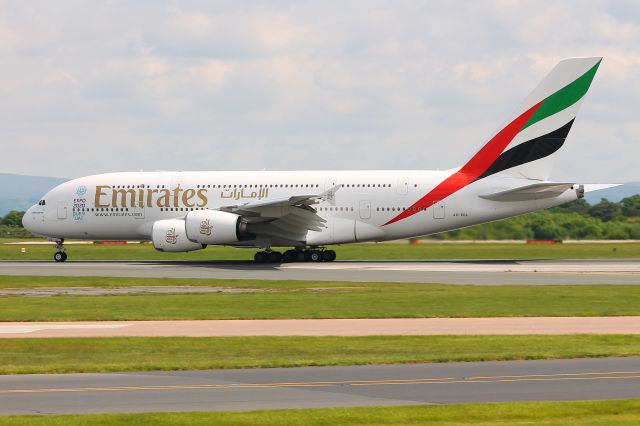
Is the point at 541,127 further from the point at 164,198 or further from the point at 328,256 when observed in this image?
the point at 164,198

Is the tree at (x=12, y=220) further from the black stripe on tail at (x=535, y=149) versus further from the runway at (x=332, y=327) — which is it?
the runway at (x=332, y=327)

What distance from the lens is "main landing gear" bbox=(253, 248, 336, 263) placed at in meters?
50.3

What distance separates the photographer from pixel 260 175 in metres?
51.9

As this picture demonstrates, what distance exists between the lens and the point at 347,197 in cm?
4988

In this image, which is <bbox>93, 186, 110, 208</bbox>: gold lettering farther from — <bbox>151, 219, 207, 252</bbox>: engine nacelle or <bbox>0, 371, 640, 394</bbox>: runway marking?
<bbox>0, 371, 640, 394</bbox>: runway marking

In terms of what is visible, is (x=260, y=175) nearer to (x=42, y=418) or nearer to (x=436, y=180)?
(x=436, y=180)

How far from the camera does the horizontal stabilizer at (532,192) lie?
1821 inches

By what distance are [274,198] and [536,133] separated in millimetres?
12950

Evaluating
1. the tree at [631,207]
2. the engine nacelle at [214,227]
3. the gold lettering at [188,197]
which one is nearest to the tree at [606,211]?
the tree at [631,207]

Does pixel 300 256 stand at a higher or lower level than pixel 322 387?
higher

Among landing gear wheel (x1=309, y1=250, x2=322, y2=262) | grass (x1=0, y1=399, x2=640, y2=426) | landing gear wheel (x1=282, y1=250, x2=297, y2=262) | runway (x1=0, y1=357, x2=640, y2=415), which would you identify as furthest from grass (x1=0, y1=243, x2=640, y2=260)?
grass (x1=0, y1=399, x2=640, y2=426)

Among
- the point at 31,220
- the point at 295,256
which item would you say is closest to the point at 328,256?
the point at 295,256

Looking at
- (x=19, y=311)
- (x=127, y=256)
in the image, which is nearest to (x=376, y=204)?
(x=127, y=256)

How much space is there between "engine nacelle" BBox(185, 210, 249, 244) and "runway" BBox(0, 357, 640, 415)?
3016 centimetres
